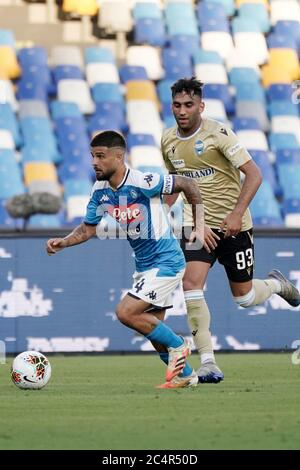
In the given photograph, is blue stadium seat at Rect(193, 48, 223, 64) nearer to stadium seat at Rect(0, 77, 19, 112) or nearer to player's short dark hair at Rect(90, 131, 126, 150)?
stadium seat at Rect(0, 77, 19, 112)

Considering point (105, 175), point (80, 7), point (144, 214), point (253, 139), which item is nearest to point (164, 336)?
point (144, 214)

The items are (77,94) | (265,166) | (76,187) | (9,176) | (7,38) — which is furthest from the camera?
(7,38)

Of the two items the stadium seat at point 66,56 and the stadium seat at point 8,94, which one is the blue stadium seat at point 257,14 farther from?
the stadium seat at point 8,94

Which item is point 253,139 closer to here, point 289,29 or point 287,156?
point 287,156

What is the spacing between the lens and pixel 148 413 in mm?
7160

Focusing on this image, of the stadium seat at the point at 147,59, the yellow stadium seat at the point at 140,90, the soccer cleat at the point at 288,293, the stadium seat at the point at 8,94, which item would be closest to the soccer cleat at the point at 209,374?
the soccer cleat at the point at 288,293

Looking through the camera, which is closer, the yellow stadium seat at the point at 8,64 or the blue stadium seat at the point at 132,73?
the yellow stadium seat at the point at 8,64

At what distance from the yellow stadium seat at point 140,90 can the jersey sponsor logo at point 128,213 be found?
11115mm

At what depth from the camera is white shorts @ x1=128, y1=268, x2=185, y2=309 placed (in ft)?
28.4

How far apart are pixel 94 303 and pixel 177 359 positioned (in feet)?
18.5

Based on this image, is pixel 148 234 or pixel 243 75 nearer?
pixel 148 234

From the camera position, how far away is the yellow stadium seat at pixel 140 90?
19.8 metres

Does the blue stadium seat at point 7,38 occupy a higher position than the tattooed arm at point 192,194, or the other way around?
the blue stadium seat at point 7,38

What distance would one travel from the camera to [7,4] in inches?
810
